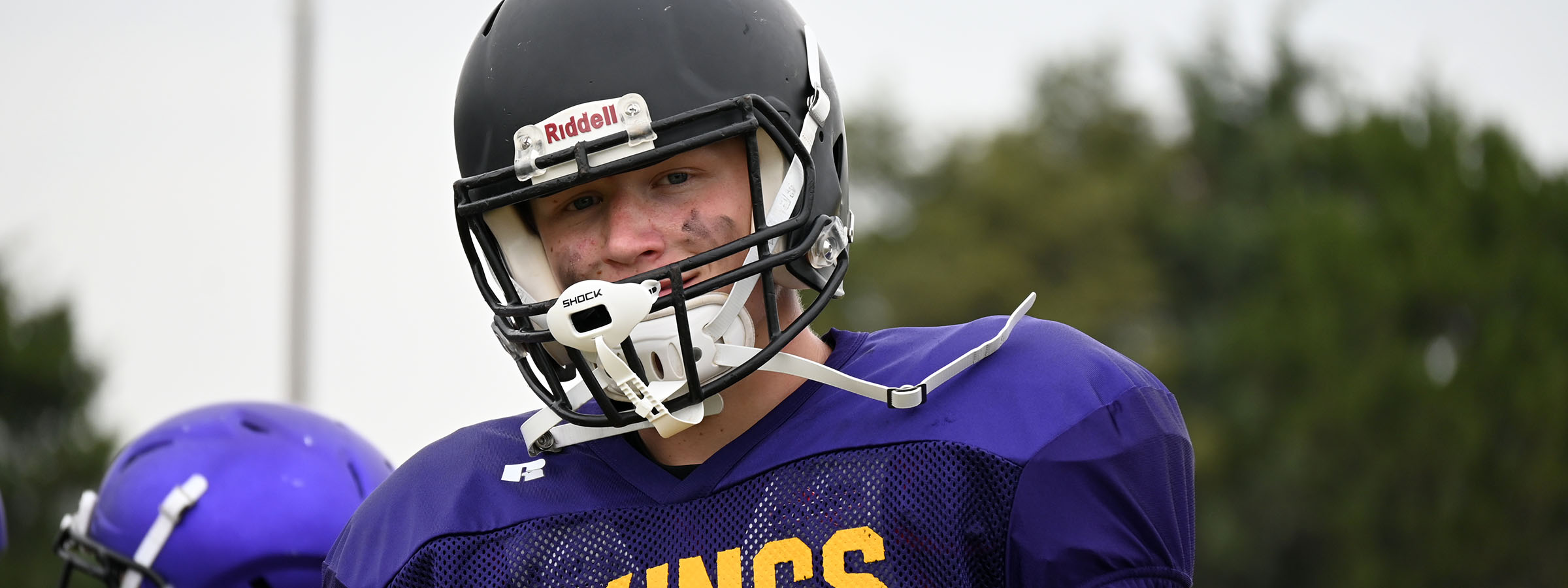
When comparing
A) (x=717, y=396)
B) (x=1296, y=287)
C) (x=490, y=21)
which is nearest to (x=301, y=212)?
(x=490, y=21)

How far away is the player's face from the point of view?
6.46 feet

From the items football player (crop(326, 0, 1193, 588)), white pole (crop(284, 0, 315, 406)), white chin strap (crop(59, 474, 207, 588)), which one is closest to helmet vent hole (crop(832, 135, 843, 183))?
football player (crop(326, 0, 1193, 588))

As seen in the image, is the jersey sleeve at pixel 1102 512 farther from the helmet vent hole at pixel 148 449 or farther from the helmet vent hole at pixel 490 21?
the helmet vent hole at pixel 148 449

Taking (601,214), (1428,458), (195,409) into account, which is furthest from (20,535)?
(1428,458)

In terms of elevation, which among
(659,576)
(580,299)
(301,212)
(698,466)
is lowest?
(301,212)

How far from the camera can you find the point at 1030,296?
2.11m

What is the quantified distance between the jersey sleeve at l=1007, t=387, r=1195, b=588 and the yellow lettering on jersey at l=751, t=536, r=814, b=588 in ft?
0.80

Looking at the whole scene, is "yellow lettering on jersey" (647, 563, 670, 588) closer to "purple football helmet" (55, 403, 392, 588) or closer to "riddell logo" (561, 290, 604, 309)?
"riddell logo" (561, 290, 604, 309)

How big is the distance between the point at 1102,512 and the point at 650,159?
27.1 inches

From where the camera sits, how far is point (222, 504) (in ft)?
9.18

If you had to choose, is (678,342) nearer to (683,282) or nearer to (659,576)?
(683,282)

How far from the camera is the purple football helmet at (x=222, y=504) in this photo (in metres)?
2.77

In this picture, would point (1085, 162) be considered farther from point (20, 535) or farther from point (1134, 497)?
point (1134, 497)

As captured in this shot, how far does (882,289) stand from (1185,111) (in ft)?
19.9
